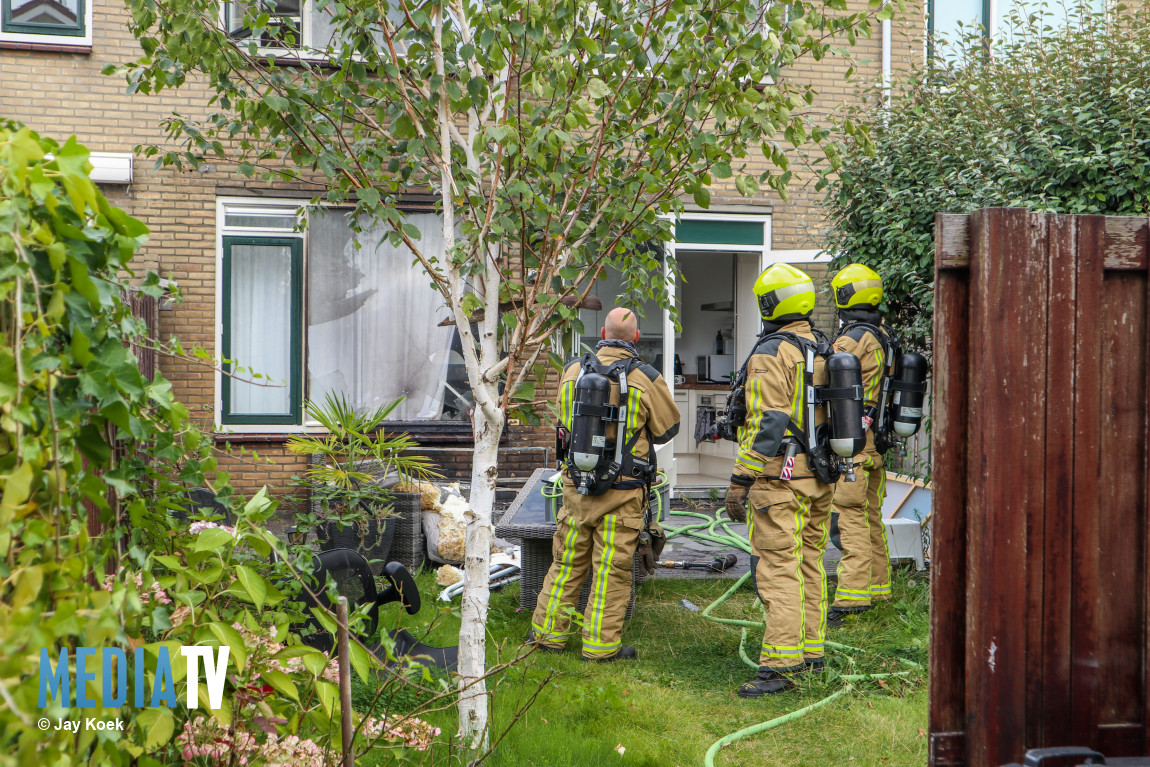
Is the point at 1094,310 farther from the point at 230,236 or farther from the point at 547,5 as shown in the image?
the point at 230,236

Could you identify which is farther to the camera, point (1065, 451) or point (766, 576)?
point (766, 576)

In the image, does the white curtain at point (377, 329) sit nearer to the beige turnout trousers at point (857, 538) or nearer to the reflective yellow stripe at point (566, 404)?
the reflective yellow stripe at point (566, 404)

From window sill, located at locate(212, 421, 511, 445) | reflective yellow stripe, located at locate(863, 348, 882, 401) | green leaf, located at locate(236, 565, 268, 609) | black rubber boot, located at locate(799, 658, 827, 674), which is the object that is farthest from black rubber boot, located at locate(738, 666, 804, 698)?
window sill, located at locate(212, 421, 511, 445)

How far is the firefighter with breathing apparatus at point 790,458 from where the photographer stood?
16.8 ft

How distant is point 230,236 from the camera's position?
9359 mm

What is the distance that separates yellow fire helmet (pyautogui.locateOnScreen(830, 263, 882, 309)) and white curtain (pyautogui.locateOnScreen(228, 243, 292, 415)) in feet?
18.4

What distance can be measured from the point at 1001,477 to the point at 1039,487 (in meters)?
0.11

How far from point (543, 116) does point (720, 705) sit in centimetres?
311

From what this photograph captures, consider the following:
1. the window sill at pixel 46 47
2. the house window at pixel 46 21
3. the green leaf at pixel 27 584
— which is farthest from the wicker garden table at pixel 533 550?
the house window at pixel 46 21

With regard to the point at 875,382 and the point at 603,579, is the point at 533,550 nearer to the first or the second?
the point at 603,579

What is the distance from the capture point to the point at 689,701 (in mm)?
4879

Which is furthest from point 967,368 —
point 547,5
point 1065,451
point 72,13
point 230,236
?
point 72,13

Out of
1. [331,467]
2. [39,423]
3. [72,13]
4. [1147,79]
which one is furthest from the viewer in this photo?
[72,13]

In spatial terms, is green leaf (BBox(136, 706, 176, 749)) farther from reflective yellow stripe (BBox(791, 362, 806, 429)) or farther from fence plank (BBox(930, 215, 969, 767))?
reflective yellow stripe (BBox(791, 362, 806, 429))
